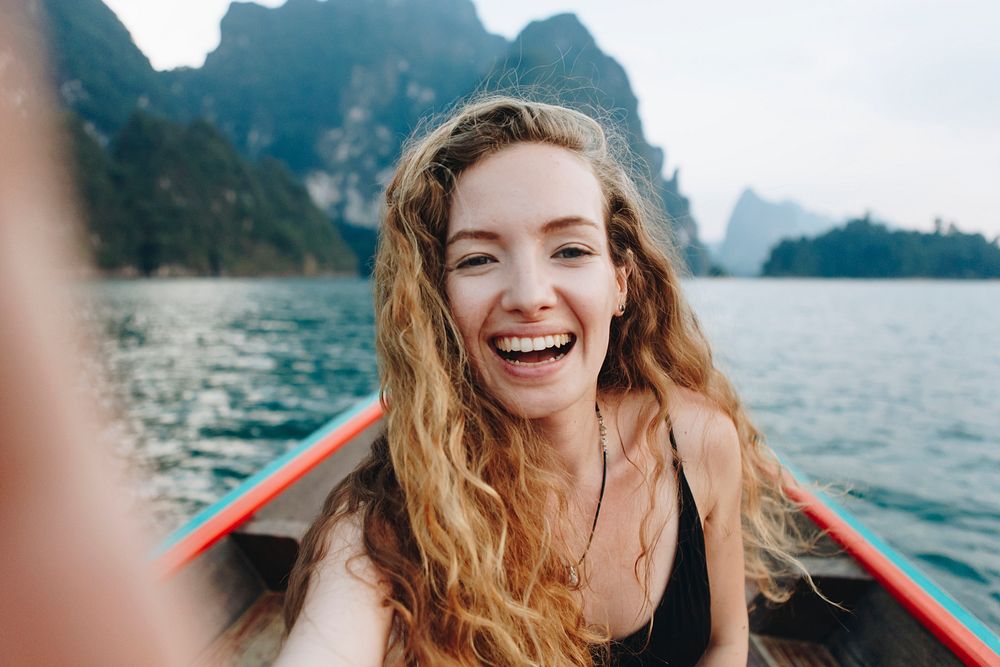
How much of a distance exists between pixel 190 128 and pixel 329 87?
7053 centimetres

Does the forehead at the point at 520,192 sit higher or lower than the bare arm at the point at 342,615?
higher

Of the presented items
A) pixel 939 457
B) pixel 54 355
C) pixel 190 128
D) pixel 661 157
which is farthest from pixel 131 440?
pixel 661 157

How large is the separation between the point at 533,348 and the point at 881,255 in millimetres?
89027

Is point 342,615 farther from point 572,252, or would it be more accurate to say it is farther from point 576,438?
point 572,252

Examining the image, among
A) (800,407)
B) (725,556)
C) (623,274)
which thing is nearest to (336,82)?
(800,407)

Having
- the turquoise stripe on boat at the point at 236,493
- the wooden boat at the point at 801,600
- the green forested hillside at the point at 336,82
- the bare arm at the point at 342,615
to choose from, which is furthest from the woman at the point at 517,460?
the green forested hillside at the point at 336,82

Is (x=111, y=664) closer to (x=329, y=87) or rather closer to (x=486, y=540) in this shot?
(x=486, y=540)

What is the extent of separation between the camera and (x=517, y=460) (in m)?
1.47

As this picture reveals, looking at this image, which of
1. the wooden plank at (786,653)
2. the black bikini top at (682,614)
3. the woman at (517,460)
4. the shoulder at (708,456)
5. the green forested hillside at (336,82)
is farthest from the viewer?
the green forested hillside at (336,82)

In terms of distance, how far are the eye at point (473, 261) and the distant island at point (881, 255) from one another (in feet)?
201

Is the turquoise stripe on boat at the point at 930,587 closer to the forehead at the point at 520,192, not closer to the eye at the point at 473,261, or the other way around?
the forehead at the point at 520,192

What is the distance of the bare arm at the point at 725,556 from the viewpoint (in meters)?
1.65

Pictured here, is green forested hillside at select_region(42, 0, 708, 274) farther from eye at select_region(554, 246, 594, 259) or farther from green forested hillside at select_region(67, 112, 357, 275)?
eye at select_region(554, 246, 594, 259)

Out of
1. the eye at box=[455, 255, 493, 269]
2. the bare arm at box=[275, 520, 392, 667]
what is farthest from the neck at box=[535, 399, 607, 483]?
the bare arm at box=[275, 520, 392, 667]
